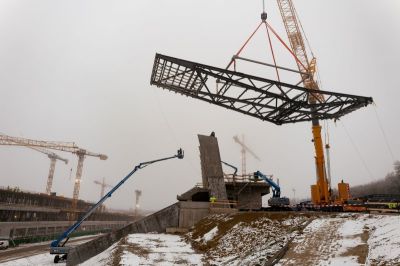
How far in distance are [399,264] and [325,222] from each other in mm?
6473

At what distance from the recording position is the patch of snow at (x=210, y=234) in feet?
62.2

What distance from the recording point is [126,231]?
78.6 ft

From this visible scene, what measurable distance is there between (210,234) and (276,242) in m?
6.55

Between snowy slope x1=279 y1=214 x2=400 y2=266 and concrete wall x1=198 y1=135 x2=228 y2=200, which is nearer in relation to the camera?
snowy slope x1=279 y1=214 x2=400 y2=266

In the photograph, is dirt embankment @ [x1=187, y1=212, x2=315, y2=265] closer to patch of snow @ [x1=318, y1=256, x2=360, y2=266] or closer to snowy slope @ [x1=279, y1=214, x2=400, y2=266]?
snowy slope @ [x1=279, y1=214, x2=400, y2=266]

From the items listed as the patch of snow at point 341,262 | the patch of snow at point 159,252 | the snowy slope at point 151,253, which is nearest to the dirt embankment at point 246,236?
the patch of snow at point 159,252

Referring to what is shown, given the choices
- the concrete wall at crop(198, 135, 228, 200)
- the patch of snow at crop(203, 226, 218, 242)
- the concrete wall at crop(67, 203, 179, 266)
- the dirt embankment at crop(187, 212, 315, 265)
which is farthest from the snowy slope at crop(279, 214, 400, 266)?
the concrete wall at crop(198, 135, 228, 200)

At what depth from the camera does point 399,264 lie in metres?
8.83

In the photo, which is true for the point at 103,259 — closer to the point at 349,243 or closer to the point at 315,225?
the point at 315,225

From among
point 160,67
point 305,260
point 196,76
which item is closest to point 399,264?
point 305,260

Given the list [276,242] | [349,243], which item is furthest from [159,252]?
[349,243]

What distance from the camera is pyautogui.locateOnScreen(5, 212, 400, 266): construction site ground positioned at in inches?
431

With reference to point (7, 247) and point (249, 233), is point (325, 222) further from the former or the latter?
point (7, 247)

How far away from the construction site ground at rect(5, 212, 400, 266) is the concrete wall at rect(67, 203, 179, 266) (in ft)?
8.83
